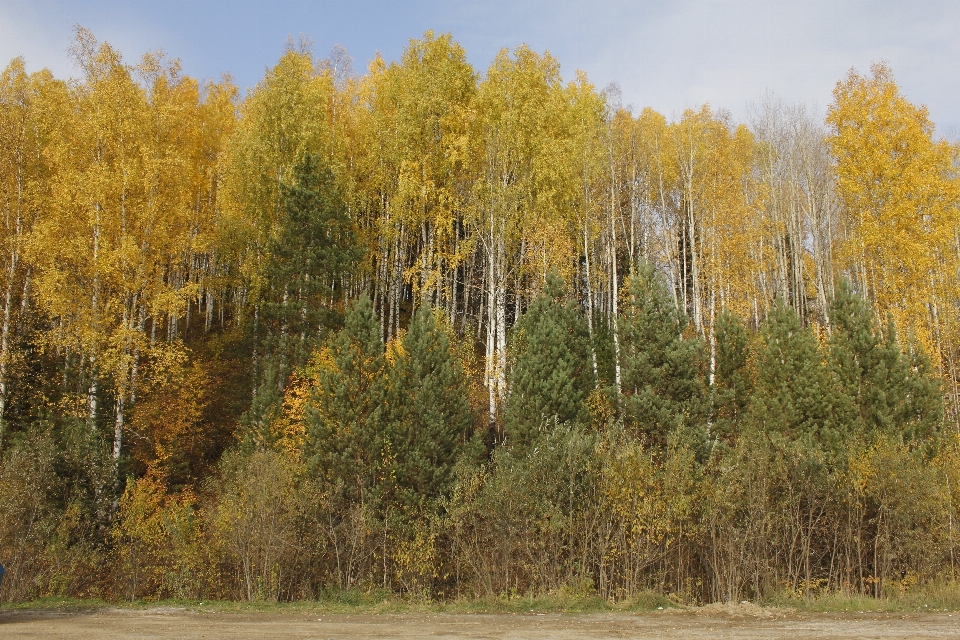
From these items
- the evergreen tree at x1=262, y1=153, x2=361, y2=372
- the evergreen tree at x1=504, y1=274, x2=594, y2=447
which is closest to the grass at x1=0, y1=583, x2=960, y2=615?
the evergreen tree at x1=504, y1=274, x2=594, y2=447

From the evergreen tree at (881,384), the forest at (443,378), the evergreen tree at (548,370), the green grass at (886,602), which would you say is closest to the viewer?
the green grass at (886,602)

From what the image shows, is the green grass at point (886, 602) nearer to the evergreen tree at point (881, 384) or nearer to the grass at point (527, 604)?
the grass at point (527, 604)

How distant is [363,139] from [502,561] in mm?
17071

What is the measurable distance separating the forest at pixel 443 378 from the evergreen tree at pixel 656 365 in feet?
0.26

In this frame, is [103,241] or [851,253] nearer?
[103,241]

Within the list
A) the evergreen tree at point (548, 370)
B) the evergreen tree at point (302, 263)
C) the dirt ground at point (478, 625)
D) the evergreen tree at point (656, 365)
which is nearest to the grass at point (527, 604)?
the dirt ground at point (478, 625)

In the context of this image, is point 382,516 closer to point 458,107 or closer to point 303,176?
point 303,176

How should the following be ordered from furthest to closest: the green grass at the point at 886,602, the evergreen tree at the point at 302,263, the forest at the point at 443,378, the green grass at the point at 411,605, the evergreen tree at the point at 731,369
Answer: the evergreen tree at the point at 302,263, the evergreen tree at the point at 731,369, the forest at the point at 443,378, the green grass at the point at 411,605, the green grass at the point at 886,602

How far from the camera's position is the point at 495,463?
1633cm

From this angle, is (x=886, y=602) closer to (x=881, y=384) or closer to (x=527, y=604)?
(x=881, y=384)

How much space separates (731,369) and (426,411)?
875cm

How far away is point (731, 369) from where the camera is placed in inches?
746

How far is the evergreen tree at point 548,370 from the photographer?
54.2 ft

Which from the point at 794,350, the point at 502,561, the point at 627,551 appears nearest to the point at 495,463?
the point at 502,561
